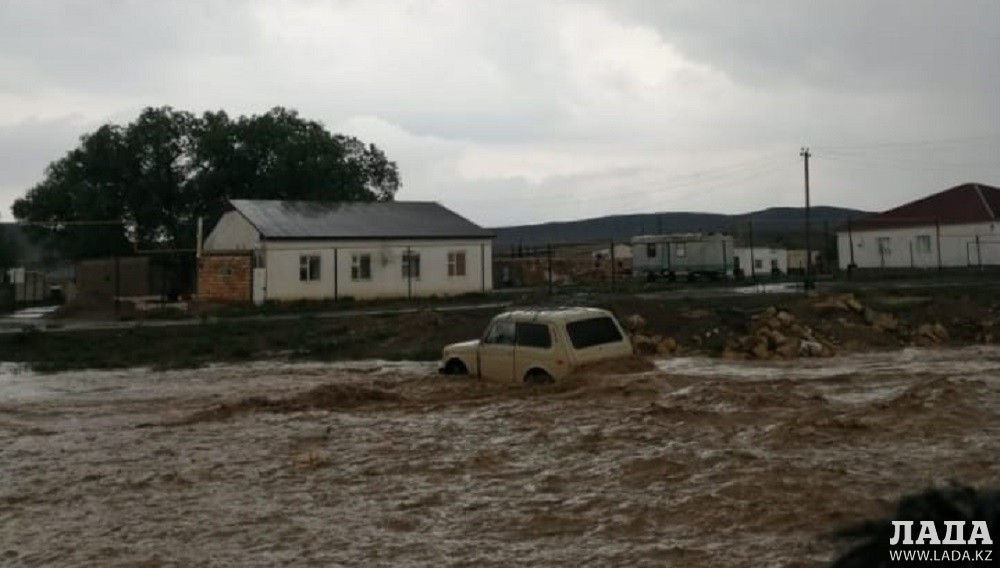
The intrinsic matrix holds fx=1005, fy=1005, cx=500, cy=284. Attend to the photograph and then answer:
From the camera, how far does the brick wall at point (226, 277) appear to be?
4053 cm

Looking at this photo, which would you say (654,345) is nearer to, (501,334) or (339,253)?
(501,334)

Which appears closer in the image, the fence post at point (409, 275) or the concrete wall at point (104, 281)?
the fence post at point (409, 275)

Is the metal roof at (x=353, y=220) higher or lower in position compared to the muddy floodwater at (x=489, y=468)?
higher

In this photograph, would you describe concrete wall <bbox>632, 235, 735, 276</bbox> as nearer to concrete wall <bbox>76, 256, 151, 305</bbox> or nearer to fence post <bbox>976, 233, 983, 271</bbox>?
fence post <bbox>976, 233, 983, 271</bbox>

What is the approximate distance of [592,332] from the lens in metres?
16.4

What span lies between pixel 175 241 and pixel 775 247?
142ft

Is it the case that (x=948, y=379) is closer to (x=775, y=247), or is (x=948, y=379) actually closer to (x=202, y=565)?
(x=202, y=565)

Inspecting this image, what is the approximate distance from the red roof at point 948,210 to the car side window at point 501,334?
1812 inches

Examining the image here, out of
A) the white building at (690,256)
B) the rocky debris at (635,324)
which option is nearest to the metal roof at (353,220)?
the white building at (690,256)

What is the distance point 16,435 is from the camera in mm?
15266

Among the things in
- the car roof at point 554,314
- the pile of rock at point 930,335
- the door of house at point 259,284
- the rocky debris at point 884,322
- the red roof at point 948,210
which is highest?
the red roof at point 948,210

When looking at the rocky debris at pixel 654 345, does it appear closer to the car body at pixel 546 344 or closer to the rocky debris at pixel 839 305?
the rocky debris at pixel 839 305

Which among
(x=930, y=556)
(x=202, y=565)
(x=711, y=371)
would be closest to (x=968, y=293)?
(x=711, y=371)

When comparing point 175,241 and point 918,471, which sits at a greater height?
point 175,241
